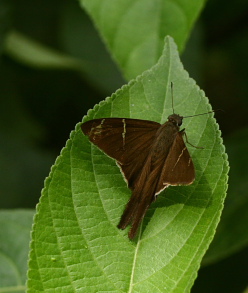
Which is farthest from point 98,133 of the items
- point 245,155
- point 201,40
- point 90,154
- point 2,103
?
point 2,103

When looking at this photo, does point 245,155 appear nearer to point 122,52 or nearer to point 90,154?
point 122,52

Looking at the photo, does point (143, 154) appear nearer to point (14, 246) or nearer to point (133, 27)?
point (14, 246)

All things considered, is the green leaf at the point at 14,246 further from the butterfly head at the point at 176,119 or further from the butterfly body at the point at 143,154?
the butterfly head at the point at 176,119

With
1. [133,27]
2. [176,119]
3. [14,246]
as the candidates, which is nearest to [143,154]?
[176,119]

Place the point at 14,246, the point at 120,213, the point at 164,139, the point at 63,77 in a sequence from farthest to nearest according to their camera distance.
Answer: the point at 63,77
the point at 14,246
the point at 164,139
the point at 120,213

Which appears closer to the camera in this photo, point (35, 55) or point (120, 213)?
point (120, 213)

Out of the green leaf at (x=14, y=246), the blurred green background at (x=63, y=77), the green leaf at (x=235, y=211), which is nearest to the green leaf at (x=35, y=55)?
the blurred green background at (x=63, y=77)
